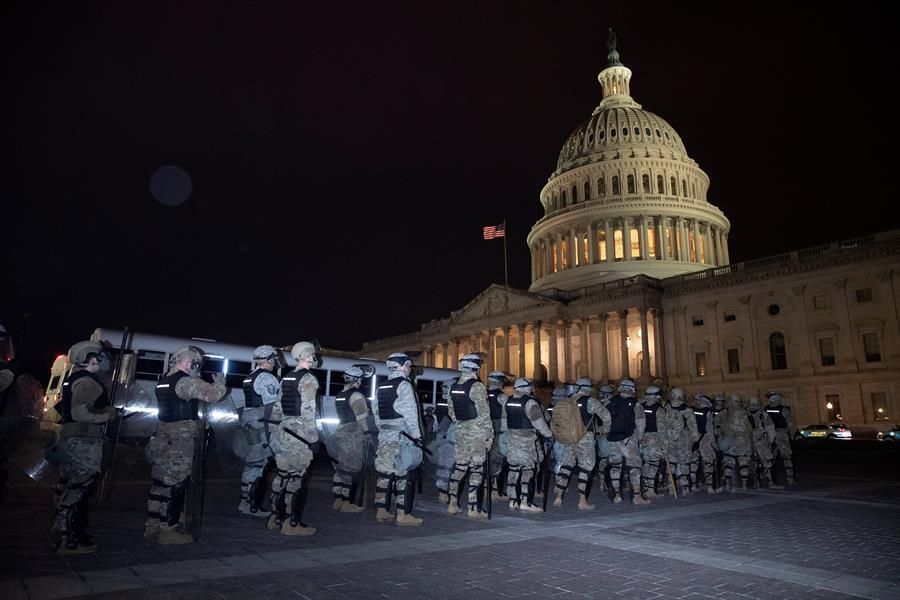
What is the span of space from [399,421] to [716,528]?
5399 mm

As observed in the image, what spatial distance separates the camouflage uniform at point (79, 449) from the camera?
677 cm

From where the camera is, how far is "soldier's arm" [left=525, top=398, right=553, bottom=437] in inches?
424

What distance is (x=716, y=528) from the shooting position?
9258mm

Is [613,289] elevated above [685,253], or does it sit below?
below

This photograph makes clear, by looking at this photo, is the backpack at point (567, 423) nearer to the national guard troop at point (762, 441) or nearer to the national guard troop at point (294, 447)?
the national guard troop at point (294, 447)

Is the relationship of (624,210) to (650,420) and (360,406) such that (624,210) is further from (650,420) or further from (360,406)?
(360,406)

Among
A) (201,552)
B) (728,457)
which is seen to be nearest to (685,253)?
(728,457)

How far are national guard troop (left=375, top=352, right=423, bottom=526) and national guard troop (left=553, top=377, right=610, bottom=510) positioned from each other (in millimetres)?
3859

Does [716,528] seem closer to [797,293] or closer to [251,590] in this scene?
[251,590]

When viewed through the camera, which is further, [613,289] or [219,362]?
[613,289]

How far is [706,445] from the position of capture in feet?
49.1

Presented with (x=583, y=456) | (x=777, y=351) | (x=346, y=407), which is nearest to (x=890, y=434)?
(x=777, y=351)

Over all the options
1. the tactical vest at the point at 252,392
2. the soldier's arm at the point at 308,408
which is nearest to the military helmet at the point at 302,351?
the soldier's arm at the point at 308,408

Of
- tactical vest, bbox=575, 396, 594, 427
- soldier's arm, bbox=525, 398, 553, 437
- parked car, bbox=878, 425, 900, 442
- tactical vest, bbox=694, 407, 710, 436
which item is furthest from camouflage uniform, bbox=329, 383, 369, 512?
parked car, bbox=878, 425, 900, 442
